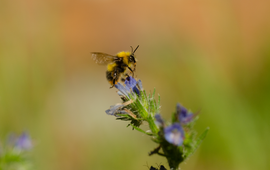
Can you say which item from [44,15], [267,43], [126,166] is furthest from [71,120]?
[267,43]

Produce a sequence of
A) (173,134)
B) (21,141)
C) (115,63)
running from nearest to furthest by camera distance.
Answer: (173,134)
(115,63)
(21,141)

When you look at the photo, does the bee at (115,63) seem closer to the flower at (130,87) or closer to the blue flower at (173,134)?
the flower at (130,87)

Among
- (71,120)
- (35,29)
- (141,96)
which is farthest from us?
(71,120)

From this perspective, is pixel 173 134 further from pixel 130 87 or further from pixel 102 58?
pixel 102 58

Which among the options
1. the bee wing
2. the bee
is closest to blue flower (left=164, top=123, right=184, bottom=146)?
the bee

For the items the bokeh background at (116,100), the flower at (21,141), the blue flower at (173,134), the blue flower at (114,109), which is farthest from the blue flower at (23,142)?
the blue flower at (173,134)

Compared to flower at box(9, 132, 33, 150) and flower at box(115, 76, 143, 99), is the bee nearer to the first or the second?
flower at box(115, 76, 143, 99)

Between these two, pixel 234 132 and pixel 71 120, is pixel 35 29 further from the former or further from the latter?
pixel 234 132

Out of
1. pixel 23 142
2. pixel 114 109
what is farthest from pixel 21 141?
pixel 114 109
